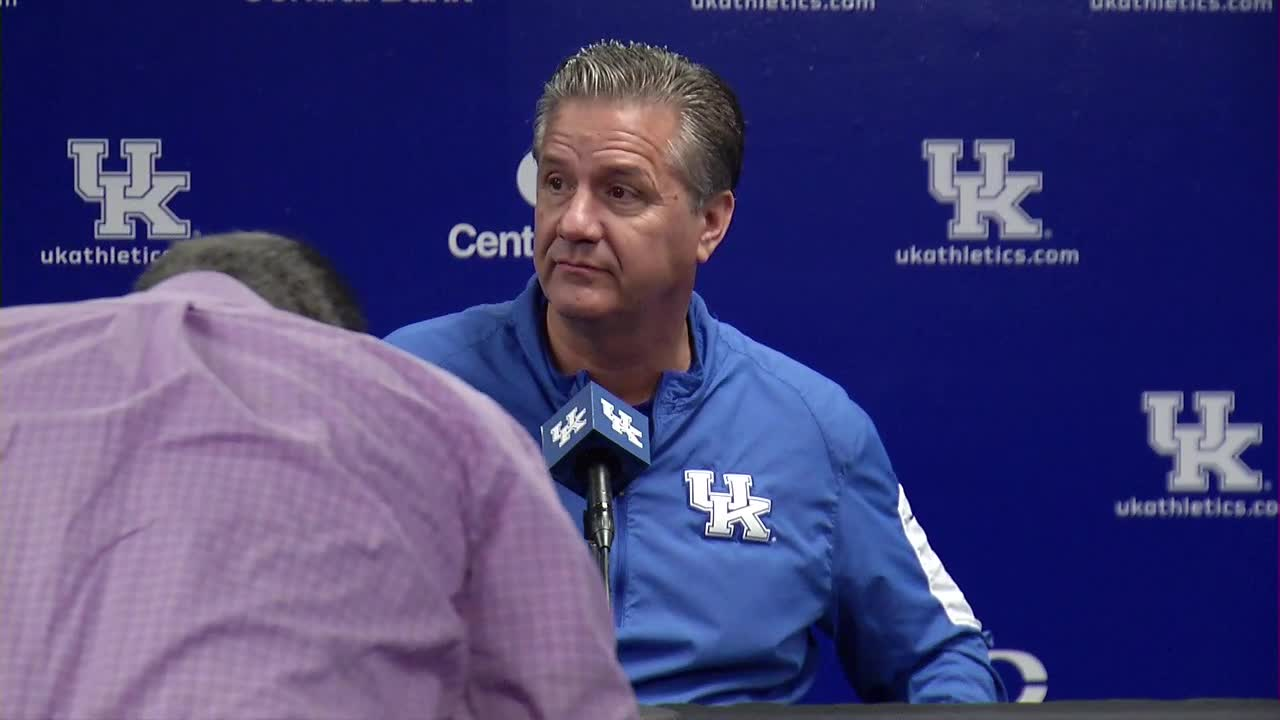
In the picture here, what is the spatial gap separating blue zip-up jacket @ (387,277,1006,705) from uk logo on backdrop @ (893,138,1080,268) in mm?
888

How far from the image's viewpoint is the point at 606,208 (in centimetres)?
208

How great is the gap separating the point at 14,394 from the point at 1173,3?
2427mm

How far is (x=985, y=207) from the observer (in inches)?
118

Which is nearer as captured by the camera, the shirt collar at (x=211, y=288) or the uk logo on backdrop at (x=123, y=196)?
the shirt collar at (x=211, y=288)

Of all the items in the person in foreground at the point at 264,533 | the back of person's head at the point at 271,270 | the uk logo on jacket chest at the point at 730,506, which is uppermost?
the back of person's head at the point at 271,270

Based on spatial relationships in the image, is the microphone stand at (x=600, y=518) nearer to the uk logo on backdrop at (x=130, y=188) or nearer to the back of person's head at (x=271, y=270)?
the back of person's head at (x=271, y=270)

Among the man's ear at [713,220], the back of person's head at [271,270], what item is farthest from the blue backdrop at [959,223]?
the back of person's head at [271,270]

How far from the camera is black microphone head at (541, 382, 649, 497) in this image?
1.73 metres

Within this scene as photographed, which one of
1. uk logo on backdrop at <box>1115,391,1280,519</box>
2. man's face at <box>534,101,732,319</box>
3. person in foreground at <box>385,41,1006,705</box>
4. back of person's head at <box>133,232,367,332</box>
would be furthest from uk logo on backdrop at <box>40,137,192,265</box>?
back of person's head at <box>133,232,367,332</box>

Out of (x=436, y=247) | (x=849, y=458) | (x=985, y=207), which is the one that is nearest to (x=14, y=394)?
(x=849, y=458)

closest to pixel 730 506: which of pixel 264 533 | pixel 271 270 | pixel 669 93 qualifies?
pixel 669 93

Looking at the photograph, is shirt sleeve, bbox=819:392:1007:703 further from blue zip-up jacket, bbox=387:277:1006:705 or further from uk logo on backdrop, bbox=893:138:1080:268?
uk logo on backdrop, bbox=893:138:1080:268

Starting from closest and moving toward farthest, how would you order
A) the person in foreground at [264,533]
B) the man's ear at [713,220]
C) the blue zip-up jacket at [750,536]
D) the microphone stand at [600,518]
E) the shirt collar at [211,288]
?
the person in foreground at [264,533], the shirt collar at [211,288], the microphone stand at [600,518], the blue zip-up jacket at [750,536], the man's ear at [713,220]

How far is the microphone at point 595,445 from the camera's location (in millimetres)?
1729
